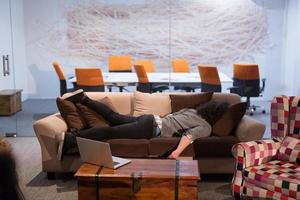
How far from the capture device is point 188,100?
405 cm

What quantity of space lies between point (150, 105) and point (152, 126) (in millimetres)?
471

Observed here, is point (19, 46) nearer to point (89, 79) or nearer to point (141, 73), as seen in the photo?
point (89, 79)

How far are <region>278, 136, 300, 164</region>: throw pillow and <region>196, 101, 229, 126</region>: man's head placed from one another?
30.3 inches

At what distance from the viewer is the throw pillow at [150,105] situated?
409 cm

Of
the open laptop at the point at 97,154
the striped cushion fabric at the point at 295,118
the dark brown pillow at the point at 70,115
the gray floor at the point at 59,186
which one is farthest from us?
the dark brown pillow at the point at 70,115

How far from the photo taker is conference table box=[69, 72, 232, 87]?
553 cm

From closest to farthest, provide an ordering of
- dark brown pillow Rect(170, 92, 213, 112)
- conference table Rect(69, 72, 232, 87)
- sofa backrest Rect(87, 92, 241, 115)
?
dark brown pillow Rect(170, 92, 213, 112), sofa backrest Rect(87, 92, 241, 115), conference table Rect(69, 72, 232, 87)

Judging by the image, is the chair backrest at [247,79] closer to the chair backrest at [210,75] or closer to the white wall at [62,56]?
the white wall at [62,56]

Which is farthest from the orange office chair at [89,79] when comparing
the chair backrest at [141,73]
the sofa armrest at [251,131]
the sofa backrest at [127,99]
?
the sofa armrest at [251,131]

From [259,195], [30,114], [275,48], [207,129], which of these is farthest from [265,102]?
[30,114]

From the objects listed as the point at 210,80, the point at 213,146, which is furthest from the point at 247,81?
the point at 213,146

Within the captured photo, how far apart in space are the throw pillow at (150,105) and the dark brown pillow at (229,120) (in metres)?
0.63

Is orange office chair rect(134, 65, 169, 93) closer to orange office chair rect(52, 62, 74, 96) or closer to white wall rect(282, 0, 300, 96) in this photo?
orange office chair rect(52, 62, 74, 96)

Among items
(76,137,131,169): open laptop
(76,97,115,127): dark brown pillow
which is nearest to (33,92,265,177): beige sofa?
(76,97,115,127): dark brown pillow
